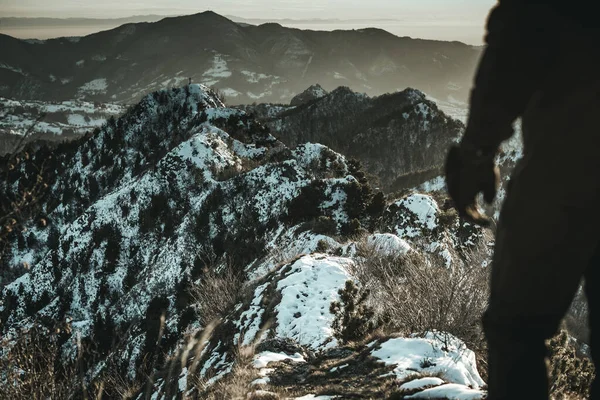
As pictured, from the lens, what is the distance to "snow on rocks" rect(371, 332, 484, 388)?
5000 mm

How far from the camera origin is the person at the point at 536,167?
73.5 inches

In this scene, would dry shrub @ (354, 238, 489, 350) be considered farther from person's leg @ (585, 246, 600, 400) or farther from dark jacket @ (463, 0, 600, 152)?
dark jacket @ (463, 0, 600, 152)

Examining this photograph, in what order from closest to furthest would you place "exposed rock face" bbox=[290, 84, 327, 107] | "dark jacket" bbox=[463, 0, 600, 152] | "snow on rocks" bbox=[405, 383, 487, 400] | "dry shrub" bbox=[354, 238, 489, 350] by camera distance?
"dark jacket" bbox=[463, 0, 600, 152] < "snow on rocks" bbox=[405, 383, 487, 400] < "dry shrub" bbox=[354, 238, 489, 350] < "exposed rock face" bbox=[290, 84, 327, 107]

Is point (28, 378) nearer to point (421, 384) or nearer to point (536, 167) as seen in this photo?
point (421, 384)

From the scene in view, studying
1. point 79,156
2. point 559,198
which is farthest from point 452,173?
point 79,156

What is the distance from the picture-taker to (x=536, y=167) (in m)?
2.00

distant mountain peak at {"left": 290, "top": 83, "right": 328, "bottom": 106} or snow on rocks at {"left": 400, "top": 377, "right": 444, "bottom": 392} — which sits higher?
distant mountain peak at {"left": 290, "top": 83, "right": 328, "bottom": 106}

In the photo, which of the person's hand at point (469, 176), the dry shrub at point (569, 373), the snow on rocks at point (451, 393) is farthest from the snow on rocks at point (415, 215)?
the person's hand at point (469, 176)

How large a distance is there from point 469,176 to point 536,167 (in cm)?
34

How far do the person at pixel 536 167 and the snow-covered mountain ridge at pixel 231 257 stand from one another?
178cm

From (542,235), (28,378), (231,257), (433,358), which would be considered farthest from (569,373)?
(231,257)

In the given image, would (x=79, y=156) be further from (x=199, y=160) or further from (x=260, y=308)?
(x=260, y=308)

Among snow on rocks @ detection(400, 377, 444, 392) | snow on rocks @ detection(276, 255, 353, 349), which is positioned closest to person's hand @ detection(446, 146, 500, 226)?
snow on rocks @ detection(400, 377, 444, 392)

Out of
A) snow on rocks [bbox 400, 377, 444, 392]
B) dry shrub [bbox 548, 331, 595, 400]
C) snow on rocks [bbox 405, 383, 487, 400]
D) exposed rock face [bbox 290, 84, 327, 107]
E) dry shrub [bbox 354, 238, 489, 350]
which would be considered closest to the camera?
snow on rocks [bbox 405, 383, 487, 400]
